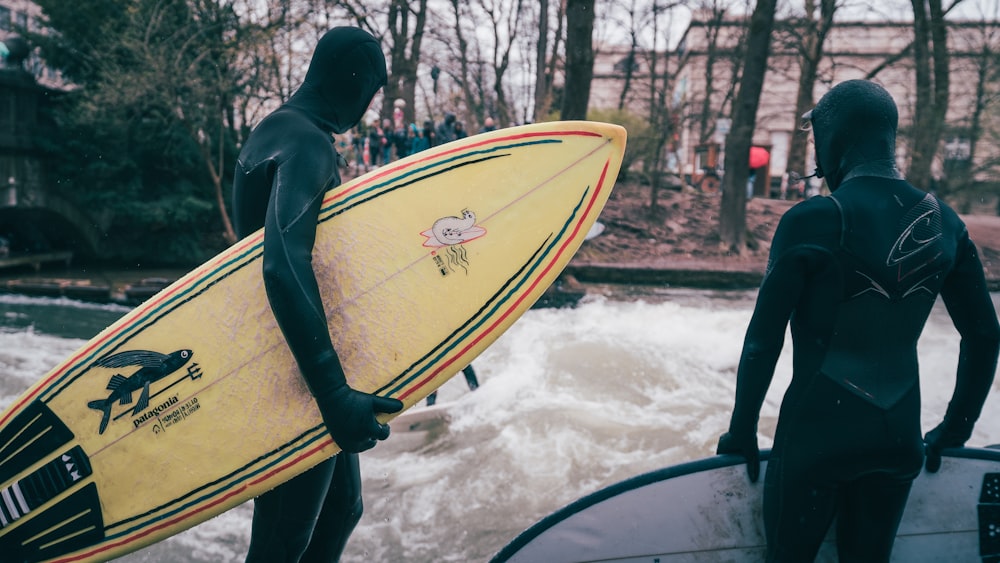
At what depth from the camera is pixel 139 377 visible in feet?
6.56

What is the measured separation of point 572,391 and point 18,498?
5195mm

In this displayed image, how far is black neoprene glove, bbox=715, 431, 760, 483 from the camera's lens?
1863 mm

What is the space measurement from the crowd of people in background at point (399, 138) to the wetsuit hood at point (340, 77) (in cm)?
1049

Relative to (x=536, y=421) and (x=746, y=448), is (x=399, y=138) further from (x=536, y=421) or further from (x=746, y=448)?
(x=746, y=448)

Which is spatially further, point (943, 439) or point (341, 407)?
point (943, 439)

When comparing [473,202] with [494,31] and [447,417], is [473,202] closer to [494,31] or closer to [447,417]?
[447,417]

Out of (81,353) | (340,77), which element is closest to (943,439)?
(340,77)

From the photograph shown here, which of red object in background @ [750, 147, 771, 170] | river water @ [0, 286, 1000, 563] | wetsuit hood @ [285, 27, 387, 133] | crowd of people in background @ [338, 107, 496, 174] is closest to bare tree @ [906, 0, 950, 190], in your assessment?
river water @ [0, 286, 1000, 563]

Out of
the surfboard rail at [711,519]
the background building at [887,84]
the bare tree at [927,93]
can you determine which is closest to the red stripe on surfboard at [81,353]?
the surfboard rail at [711,519]

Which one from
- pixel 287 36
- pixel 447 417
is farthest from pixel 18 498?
pixel 287 36

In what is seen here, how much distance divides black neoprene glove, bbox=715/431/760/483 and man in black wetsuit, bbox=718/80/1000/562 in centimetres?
10

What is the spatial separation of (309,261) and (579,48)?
11.9 meters

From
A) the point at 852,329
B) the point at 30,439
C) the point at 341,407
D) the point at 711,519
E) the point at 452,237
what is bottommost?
the point at 711,519

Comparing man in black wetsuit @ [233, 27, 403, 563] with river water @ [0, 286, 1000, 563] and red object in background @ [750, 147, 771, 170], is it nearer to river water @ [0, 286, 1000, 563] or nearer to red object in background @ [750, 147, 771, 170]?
river water @ [0, 286, 1000, 563]
